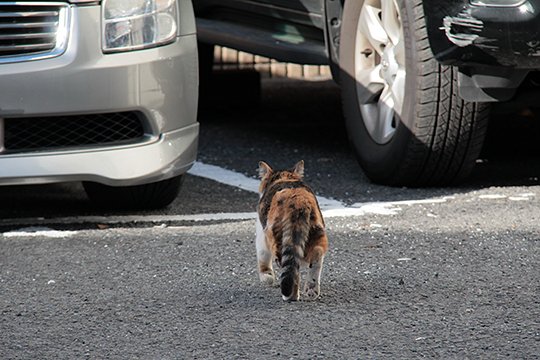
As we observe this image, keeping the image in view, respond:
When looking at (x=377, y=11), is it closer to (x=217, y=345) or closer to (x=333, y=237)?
(x=333, y=237)

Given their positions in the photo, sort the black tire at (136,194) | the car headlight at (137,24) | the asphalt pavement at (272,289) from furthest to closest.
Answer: the black tire at (136,194), the car headlight at (137,24), the asphalt pavement at (272,289)

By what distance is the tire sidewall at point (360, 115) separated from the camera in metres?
6.54

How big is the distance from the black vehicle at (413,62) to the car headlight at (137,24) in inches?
46.8

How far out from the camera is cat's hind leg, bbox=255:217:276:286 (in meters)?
4.88

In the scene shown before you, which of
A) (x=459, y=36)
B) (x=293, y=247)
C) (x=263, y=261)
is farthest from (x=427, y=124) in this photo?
(x=293, y=247)

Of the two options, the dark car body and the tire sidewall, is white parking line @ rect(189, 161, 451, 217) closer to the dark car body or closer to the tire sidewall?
the tire sidewall

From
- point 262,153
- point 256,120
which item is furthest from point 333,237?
point 256,120

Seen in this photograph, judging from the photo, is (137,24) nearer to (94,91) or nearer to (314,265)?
(94,91)

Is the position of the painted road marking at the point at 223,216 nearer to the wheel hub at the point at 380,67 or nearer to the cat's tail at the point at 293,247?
the wheel hub at the point at 380,67

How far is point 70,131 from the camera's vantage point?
589cm

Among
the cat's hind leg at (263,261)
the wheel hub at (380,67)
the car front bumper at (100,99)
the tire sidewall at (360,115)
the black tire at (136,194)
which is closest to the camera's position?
the cat's hind leg at (263,261)

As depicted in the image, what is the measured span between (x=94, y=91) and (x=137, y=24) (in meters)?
0.36

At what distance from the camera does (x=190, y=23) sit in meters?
6.16

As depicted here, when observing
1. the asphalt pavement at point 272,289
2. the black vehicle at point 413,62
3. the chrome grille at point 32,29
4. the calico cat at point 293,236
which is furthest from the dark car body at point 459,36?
the chrome grille at point 32,29
